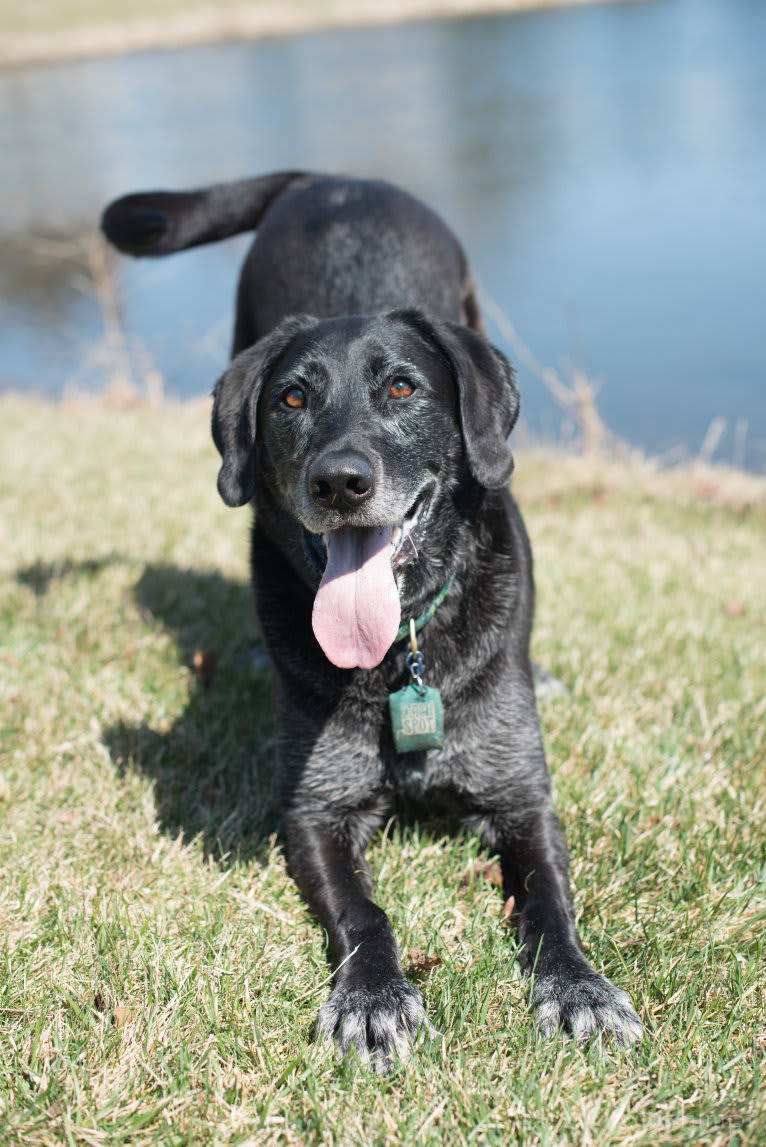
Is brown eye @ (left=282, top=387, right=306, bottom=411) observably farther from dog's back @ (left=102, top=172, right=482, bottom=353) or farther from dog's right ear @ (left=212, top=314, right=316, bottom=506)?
dog's back @ (left=102, top=172, right=482, bottom=353)

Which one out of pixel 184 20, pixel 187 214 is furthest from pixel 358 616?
pixel 184 20

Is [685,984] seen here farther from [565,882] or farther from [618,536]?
[618,536]

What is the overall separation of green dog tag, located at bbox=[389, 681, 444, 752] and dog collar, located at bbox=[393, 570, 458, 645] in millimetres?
184

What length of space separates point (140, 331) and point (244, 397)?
1017 centimetres

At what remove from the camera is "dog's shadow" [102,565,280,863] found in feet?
10.9

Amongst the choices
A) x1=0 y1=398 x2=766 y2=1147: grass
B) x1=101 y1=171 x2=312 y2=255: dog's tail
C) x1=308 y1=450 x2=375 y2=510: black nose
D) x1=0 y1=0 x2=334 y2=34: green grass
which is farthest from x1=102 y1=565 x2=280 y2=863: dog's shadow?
x1=0 y1=0 x2=334 y2=34: green grass

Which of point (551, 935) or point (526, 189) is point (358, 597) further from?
point (526, 189)

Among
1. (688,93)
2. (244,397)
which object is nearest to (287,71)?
(688,93)

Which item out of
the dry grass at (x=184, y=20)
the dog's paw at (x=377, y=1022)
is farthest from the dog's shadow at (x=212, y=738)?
the dry grass at (x=184, y=20)

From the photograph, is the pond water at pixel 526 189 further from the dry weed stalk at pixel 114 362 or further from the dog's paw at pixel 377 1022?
the dog's paw at pixel 377 1022

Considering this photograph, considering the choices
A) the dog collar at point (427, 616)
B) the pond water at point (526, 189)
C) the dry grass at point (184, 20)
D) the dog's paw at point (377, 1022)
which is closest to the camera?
the dog's paw at point (377, 1022)

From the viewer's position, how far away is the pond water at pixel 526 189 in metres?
10.5

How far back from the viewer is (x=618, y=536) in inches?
246

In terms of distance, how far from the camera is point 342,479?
2645 millimetres
